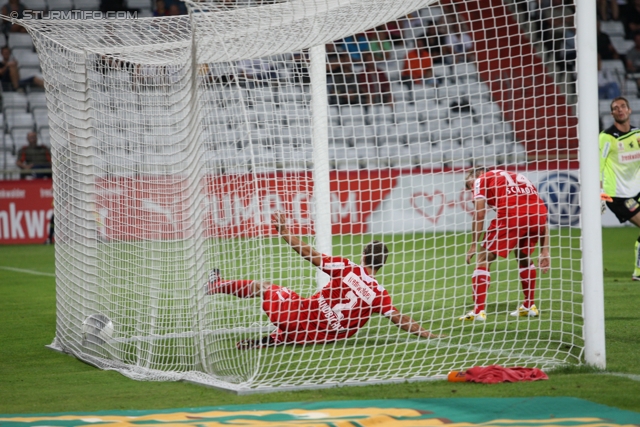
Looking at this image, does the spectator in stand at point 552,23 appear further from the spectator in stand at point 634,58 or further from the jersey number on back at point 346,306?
the spectator in stand at point 634,58

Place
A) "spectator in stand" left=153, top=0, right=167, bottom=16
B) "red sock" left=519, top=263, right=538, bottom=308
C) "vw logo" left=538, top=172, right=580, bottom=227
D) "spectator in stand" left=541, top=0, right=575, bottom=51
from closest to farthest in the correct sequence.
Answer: "spectator in stand" left=541, top=0, right=575, bottom=51, "red sock" left=519, top=263, right=538, bottom=308, "vw logo" left=538, top=172, right=580, bottom=227, "spectator in stand" left=153, top=0, right=167, bottom=16

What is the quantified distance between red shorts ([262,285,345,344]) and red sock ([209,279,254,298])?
0.71ft

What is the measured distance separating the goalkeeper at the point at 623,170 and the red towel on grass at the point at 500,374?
527cm

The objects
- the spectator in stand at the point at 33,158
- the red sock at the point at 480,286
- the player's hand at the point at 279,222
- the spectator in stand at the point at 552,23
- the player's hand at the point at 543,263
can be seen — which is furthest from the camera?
the spectator in stand at the point at 33,158

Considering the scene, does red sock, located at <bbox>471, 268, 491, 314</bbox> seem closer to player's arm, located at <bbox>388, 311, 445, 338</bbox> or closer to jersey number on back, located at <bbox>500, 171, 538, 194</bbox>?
jersey number on back, located at <bbox>500, 171, 538, 194</bbox>

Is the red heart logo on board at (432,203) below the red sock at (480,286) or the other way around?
the other way around

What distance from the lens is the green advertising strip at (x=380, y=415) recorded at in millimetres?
4145

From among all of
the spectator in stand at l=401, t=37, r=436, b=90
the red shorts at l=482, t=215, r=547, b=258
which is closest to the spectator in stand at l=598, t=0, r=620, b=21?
the spectator in stand at l=401, t=37, r=436, b=90

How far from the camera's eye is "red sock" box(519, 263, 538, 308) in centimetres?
764

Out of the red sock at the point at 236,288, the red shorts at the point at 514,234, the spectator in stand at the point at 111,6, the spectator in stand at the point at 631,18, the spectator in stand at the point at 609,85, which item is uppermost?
the spectator in stand at the point at 111,6

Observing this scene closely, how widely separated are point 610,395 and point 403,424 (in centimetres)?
130

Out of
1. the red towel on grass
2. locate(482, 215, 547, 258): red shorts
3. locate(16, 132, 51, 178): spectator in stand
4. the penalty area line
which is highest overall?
locate(16, 132, 51, 178): spectator in stand

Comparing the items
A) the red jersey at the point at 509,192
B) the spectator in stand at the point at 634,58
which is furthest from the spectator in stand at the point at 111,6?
the red jersey at the point at 509,192

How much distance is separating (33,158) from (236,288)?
1288cm
